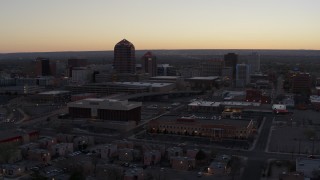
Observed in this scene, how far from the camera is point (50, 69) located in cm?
5338

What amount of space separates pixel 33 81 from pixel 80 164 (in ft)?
102

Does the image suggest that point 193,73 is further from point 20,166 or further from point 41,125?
point 20,166

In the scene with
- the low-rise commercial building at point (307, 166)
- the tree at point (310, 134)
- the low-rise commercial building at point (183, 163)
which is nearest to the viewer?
the low-rise commercial building at point (307, 166)

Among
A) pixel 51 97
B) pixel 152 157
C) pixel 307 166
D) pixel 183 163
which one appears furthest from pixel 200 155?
pixel 51 97

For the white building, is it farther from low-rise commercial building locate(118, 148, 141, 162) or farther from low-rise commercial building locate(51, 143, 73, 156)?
low-rise commercial building locate(118, 148, 141, 162)

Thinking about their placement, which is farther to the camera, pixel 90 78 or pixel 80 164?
pixel 90 78

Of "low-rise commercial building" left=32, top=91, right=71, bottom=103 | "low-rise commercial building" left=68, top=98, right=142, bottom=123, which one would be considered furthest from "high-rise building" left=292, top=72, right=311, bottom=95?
"low-rise commercial building" left=32, top=91, right=71, bottom=103

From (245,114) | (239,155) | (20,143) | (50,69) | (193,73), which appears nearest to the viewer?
(239,155)

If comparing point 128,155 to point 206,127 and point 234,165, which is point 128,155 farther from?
point 206,127

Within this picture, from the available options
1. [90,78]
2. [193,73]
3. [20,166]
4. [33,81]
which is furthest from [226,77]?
[20,166]

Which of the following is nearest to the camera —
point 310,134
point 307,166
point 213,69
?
point 307,166

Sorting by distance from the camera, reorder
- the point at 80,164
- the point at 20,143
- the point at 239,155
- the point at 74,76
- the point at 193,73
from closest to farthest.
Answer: the point at 80,164 → the point at 239,155 → the point at 20,143 → the point at 74,76 → the point at 193,73

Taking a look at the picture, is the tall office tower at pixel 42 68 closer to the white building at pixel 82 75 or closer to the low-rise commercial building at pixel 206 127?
the white building at pixel 82 75

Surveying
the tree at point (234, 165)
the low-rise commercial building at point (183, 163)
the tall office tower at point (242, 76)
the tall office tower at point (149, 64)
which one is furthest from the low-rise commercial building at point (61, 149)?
the tall office tower at point (149, 64)
